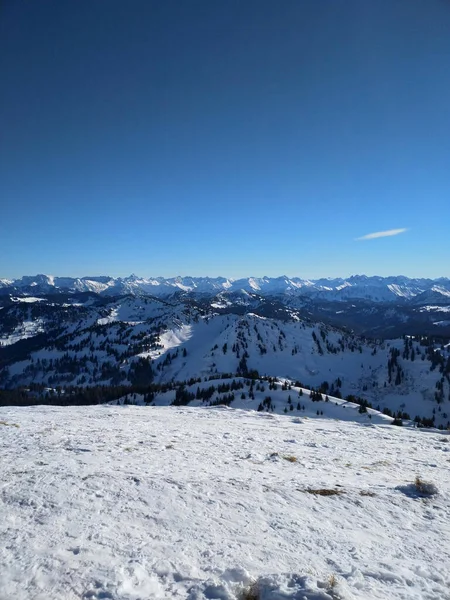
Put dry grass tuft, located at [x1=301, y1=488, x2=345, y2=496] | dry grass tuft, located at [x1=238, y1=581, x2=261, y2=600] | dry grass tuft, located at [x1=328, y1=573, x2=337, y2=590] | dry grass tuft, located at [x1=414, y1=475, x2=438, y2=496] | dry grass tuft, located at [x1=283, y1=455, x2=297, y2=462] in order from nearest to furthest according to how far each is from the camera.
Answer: dry grass tuft, located at [x1=238, y1=581, x2=261, y2=600] → dry grass tuft, located at [x1=328, y1=573, x2=337, y2=590] → dry grass tuft, located at [x1=301, y1=488, x2=345, y2=496] → dry grass tuft, located at [x1=414, y1=475, x2=438, y2=496] → dry grass tuft, located at [x1=283, y1=455, x2=297, y2=462]

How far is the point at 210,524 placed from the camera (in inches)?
329

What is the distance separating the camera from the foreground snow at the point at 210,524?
243 inches

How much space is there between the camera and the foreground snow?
6.17m

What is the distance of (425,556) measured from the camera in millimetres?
7734

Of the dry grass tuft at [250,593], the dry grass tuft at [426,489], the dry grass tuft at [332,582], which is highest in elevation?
the dry grass tuft at [250,593]

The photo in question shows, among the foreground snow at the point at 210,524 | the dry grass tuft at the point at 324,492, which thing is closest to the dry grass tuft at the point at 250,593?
the foreground snow at the point at 210,524

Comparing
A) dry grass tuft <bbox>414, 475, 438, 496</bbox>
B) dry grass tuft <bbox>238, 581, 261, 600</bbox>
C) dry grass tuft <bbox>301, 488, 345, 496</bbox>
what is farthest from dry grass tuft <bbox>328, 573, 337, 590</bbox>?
dry grass tuft <bbox>414, 475, 438, 496</bbox>

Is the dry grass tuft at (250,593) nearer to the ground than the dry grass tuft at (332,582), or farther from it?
farther from it

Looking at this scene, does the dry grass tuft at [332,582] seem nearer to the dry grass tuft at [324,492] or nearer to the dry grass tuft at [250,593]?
the dry grass tuft at [250,593]

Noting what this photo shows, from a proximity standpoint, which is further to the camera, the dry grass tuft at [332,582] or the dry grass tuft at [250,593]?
the dry grass tuft at [332,582]

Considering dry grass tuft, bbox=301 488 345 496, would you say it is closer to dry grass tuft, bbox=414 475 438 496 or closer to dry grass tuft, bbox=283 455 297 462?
dry grass tuft, bbox=414 475 438 496

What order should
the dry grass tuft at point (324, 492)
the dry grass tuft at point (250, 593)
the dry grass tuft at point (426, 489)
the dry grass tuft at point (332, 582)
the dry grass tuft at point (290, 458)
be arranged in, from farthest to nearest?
the dry grass tuft at point (290, 458), the dry grass tuft at point (426, 489), the dry grass tuft at point (324, 492), the dry grass tuft at point (332, 582), the dry grass tuft at point (250, 593)

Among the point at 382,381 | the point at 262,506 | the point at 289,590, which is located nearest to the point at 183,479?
the point at 262,506

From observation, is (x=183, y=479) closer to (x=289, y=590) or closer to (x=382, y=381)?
(x=289, y=590)
